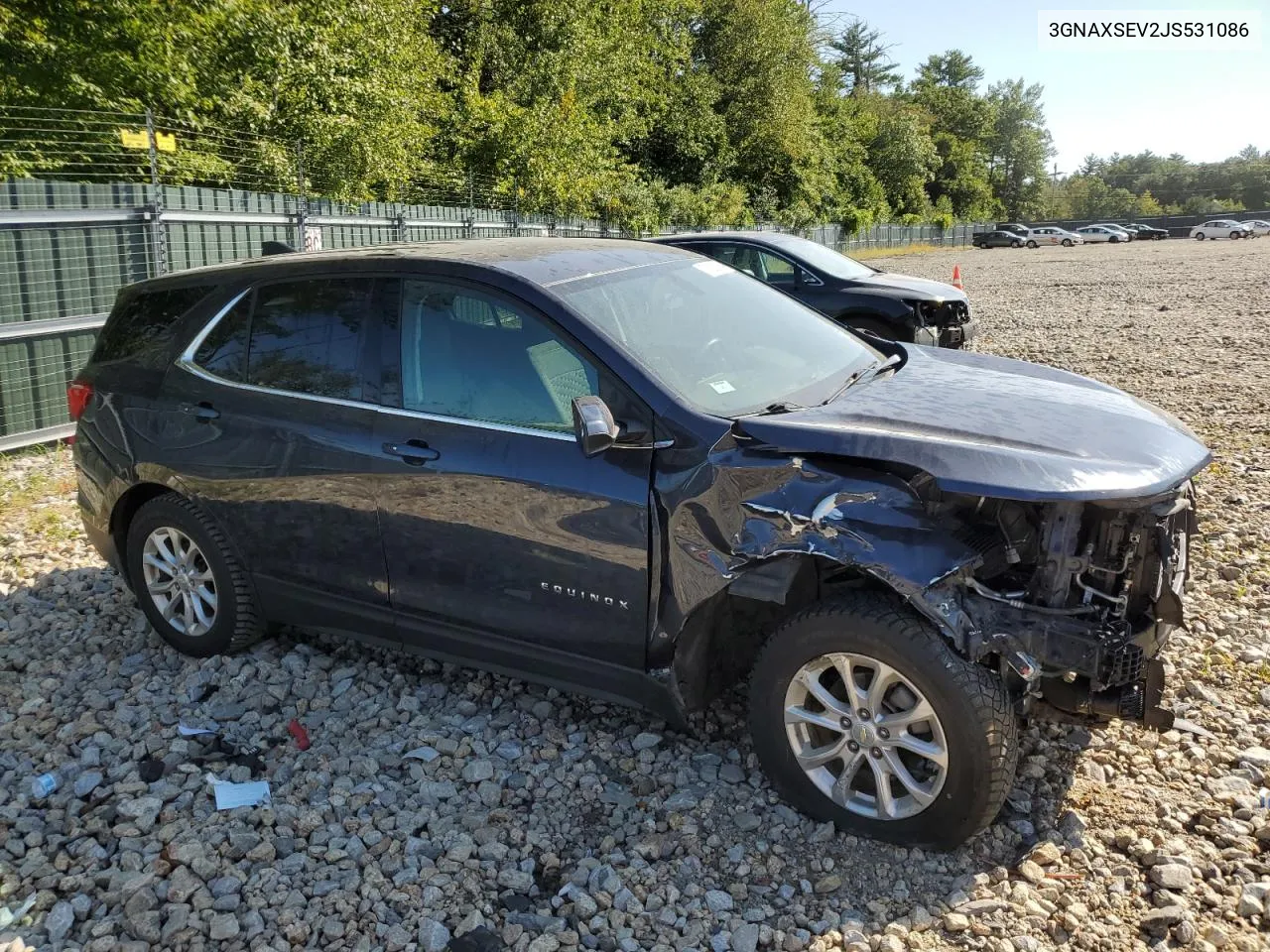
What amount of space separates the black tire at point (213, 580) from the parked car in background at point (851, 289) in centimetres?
635

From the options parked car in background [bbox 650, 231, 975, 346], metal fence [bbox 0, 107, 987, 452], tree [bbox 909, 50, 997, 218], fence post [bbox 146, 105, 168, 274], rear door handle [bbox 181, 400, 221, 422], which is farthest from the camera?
tree [bbox 909, 50, 997, 218]

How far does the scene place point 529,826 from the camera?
3.28m

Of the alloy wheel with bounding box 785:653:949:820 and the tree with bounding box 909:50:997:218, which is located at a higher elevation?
the tree with bounding box 909:50:997:218

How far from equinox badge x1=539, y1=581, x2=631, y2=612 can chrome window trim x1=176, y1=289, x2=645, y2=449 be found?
51cm

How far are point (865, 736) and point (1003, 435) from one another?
101 centimetres

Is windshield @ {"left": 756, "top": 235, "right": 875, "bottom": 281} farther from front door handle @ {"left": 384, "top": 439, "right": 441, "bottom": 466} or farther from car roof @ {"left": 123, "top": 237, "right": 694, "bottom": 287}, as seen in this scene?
front door handle @ {"left": 384, "top": 439, "right": 441, "bottom": 466}

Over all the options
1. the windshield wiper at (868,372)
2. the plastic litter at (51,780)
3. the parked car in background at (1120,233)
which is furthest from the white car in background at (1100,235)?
the plastic litter at (51,780)

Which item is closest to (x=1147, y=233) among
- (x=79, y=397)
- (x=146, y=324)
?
(x=146, y=324)

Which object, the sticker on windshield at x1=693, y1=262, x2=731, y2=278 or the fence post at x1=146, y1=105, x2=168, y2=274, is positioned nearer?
the sticker on windshield at x1=693, y1=262, x2=731, y2=278

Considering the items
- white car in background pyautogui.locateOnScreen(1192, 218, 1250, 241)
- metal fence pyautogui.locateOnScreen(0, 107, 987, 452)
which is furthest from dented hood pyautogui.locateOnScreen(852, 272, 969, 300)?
white car in background pyautogui.locateOnScreen(1192, 218, 1250, 241)

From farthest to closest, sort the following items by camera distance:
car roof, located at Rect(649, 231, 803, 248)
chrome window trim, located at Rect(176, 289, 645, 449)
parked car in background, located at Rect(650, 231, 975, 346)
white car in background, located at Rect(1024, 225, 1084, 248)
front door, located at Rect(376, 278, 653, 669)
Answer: white car in background, located at Rect(1024, 225, 1084, 248) → car roof, located at Rect(649, 231, 803, 248) → parked car in background, located at Rect(650, 231, 975, 346) → chrome window trim, located at Rect(176, 289, 645, 449) → front door, located at Rect(376, 278, 653, 669)

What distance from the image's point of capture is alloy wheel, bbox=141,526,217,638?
174 inches

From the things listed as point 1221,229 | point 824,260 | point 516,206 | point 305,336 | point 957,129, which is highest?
point 957,129

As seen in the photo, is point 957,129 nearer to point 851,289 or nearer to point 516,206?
point 516,206
